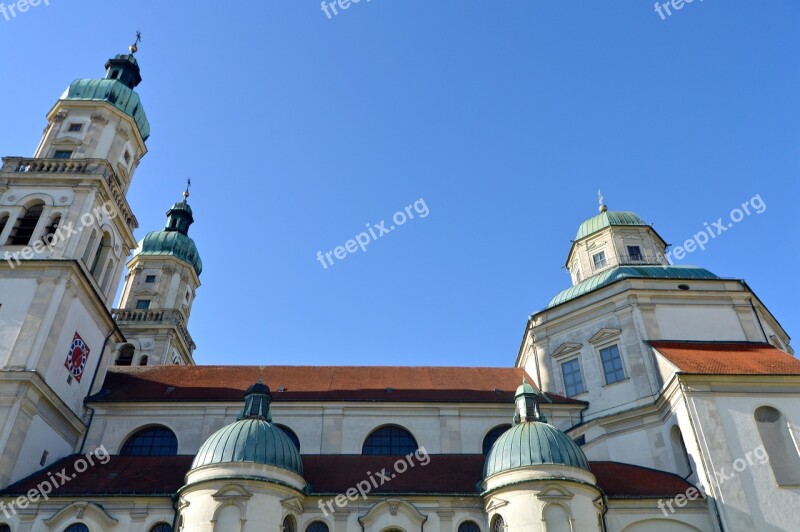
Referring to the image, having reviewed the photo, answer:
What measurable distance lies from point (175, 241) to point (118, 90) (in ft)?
50.8

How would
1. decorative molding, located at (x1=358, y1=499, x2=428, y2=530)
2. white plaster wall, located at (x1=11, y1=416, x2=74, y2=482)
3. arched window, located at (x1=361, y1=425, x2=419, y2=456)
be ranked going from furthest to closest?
arched window, located at (x1=361, y1=425, x2=419, y2=456), white plaster wall, located at (x1=11, y1=416, x2=74, y2=482), decorative molding, located at (x1=358, y1=499, x2=428, y2=530)

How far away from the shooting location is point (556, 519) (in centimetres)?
Answer: 2052

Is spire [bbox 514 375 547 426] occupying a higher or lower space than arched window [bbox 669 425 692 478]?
higher

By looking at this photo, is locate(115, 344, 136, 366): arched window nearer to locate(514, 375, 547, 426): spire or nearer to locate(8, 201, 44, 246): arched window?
locate(8, 201, 44, 246): arched window

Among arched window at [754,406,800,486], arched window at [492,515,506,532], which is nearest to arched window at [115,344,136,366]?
arched window at [492,515,506,532]

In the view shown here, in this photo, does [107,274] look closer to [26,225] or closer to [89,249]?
[89,249]

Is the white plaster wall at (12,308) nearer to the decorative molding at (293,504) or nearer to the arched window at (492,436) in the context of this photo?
the decorative molding at (293,504)

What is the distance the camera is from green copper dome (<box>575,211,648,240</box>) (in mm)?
35594

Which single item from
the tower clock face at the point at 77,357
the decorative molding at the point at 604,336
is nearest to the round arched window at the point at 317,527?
the tower clock face at the point at 77,357

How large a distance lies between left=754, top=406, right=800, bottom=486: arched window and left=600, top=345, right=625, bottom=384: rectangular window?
18.5 feet

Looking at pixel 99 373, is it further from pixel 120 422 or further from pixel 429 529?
pixel 429 529

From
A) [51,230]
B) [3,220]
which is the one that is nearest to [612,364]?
[51,230]

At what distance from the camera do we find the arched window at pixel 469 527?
22250 mm

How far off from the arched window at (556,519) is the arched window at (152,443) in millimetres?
15739
